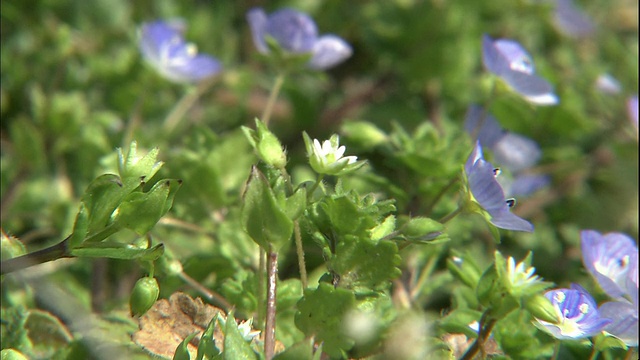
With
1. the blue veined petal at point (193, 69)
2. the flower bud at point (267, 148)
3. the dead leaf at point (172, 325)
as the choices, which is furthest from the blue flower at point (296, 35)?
the dead leaf at point (172, 325)

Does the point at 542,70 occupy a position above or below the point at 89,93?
below

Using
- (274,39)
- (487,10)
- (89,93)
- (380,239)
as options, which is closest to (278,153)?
(380,239)

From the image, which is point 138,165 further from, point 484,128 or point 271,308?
point 484,128

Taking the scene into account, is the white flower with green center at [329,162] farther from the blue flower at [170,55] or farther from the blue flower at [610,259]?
the blue flower at [170,55]

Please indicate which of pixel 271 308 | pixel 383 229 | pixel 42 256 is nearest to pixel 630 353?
pixel 383 229

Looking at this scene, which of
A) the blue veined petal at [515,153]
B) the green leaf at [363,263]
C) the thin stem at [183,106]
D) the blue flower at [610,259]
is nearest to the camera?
the green leaf at [363,263]

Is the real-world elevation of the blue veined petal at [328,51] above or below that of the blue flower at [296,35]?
below

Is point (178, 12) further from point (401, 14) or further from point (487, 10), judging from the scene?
point (487, 10)
